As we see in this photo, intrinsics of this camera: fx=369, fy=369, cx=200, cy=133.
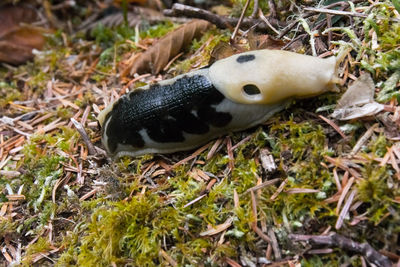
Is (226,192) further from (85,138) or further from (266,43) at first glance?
(85,138)

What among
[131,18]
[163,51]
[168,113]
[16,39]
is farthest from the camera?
[131,18]

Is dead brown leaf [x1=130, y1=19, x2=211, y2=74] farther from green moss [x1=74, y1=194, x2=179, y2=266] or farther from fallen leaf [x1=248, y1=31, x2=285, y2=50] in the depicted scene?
green moss [x1=74, y1=194, x2=179, y2=266]

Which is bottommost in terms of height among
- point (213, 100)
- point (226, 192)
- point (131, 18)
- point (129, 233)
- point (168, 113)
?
point (129, 233)

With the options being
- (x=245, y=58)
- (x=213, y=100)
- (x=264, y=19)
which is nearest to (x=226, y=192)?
(x=213, y=100)

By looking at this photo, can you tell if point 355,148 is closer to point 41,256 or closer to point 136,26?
point 41,256

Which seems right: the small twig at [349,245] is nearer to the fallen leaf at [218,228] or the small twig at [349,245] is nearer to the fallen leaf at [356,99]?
the fallen leaf at [218,228]

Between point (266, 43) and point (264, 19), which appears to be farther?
point (264, 19)

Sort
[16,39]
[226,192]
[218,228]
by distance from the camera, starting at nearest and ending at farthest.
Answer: [218,228]
[226,192]
[16,39]

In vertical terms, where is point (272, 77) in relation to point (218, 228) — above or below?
above
